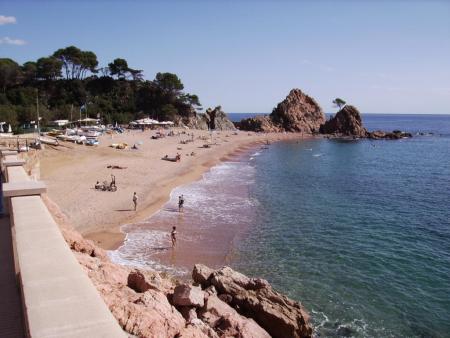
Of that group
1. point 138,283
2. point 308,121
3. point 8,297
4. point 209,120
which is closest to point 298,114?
point 308,121

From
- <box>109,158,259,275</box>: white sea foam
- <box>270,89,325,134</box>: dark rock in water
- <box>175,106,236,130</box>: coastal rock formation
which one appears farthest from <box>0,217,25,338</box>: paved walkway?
<box>270,89,325,134</box>: dark rock in water

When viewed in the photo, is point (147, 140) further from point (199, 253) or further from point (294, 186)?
point (199, 253)

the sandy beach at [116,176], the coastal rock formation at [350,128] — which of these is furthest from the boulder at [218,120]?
the sandy beach at [116,176]

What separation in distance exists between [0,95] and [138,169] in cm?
4489

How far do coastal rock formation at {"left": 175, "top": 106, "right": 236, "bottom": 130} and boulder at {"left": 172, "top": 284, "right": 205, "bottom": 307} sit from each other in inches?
3422

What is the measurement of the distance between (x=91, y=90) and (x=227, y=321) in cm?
8997

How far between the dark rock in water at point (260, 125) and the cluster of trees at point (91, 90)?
54.9ft

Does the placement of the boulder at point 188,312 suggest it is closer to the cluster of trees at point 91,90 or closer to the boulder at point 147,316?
the boulder at point 147,316

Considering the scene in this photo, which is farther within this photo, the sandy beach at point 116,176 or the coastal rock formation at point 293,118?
the coastal rock formation at point 293,118

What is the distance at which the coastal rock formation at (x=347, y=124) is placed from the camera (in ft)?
344

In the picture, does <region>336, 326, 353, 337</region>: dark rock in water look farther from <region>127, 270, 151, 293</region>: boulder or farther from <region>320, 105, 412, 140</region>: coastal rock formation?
<region>320, 105, 412, 140</region>: coastal rock formation

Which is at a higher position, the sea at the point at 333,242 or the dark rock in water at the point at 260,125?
the dark rock in water at the point at 260,125

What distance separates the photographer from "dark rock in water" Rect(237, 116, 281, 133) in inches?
4242

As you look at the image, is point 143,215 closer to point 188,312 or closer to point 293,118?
point 188,312
